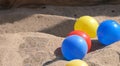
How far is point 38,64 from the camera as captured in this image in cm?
386

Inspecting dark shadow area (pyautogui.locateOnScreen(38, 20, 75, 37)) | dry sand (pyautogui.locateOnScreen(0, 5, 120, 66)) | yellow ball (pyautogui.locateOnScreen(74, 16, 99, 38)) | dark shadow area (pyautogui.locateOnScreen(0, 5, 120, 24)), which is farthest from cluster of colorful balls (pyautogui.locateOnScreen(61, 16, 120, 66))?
dark shadow area (pyautogui.locateOnScreen(0, 5, 120, 24))

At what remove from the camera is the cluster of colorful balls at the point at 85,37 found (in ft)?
12.4

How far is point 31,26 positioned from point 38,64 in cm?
129

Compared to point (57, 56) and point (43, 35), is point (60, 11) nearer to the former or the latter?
point (43, 35)

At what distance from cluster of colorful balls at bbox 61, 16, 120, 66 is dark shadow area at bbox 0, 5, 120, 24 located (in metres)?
0.97

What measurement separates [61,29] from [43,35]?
434mm

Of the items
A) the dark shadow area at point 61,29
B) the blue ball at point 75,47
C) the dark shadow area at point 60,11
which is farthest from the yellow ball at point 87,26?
the dark shadow area at point 60,11

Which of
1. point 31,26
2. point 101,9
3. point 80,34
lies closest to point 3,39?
point 31,26

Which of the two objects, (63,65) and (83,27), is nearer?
(63,65)

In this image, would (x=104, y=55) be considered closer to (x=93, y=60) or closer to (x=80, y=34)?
(x=93, y=60)

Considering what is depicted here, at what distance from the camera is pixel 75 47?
376 cm

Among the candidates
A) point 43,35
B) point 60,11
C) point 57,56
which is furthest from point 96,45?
point 60,11

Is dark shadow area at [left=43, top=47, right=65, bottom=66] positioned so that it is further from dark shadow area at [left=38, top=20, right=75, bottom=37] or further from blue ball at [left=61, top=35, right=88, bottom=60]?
dark shadow area at [left=38, top=20, right=75, bottom=37]

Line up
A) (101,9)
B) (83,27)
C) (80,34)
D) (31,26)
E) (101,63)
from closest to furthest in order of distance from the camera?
(101,63)
(80,34)
(83,27)
(31,26)
(101,9)
